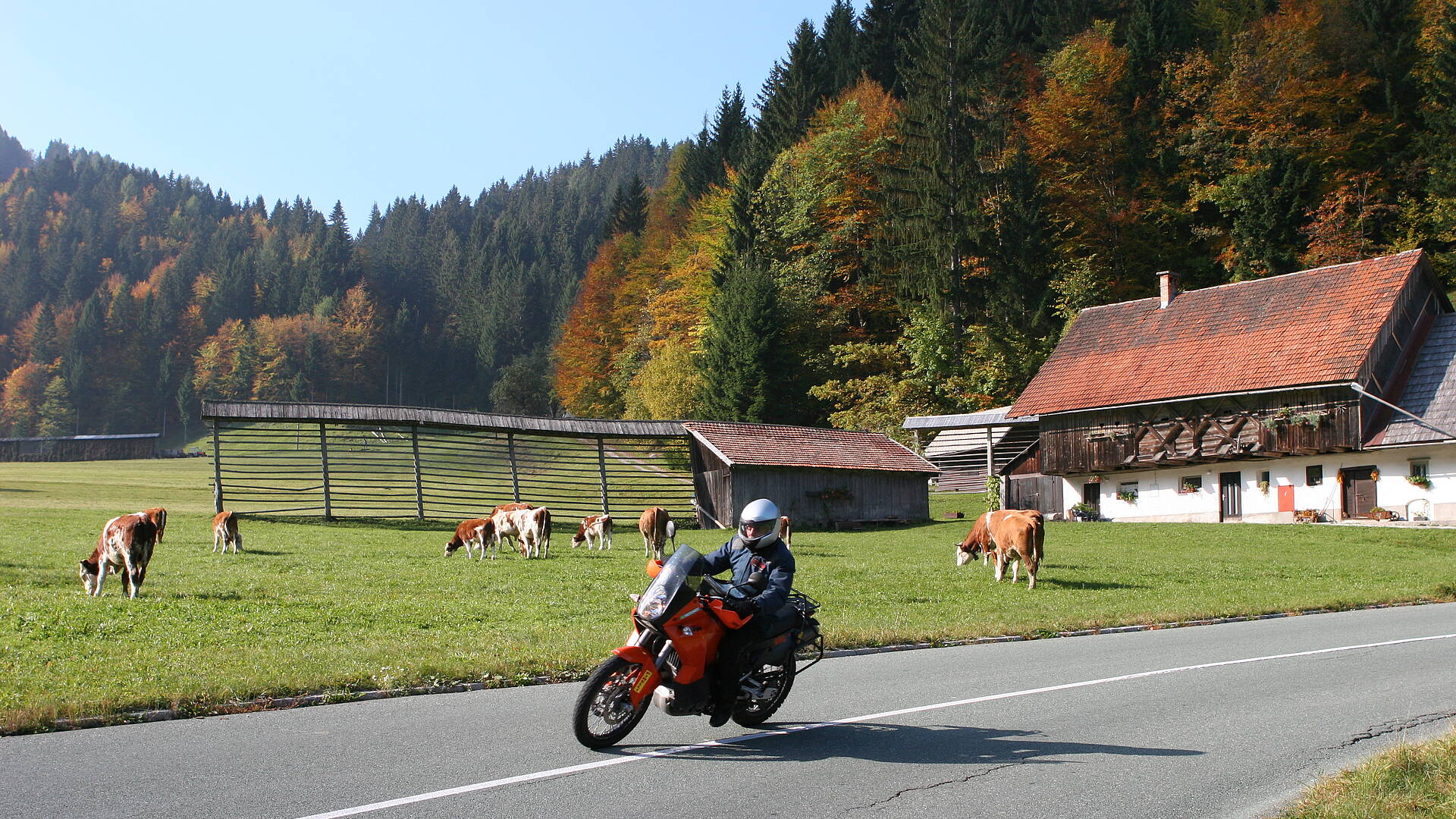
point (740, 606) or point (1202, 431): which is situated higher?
point (1202, 431)

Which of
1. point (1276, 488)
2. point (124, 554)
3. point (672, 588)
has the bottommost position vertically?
point (1276, 488)

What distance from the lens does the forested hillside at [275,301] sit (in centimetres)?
13950

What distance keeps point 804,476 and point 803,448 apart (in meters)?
1.78

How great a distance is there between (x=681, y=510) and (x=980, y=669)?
33196 mm

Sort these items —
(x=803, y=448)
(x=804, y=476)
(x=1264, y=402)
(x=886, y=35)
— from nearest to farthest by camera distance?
(x=804, y=476), (x=1264, y=402), (x=803, y=448), (x=886, y=35)

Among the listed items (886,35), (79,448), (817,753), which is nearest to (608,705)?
(817,753)

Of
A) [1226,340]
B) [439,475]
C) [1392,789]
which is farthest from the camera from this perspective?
[1226,340]

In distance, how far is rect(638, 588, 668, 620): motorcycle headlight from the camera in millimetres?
7938

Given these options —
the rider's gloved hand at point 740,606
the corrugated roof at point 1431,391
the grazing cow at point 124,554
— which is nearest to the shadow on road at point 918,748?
the rider's gloved hand at point 740,606

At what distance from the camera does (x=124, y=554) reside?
16938mm

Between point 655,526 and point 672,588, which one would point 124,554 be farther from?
point 655,526

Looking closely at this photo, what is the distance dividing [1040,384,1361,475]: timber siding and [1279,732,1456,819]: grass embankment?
38889 mm

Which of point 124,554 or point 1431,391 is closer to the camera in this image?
point 124,554

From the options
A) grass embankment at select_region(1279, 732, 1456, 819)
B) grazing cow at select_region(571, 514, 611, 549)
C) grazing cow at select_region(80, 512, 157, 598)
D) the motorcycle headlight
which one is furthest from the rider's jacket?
grazing cow at select_region(571, 514, 611, 549)
